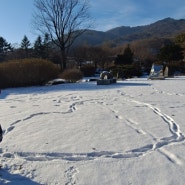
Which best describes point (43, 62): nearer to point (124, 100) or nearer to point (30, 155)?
point (124, 100)

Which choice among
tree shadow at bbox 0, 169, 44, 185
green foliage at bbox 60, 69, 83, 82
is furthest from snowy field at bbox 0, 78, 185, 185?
green foliage at bbox 60, 69, 83, 82

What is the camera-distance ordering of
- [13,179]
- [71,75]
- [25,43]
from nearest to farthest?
[13,179]
[71,75]
[25,43]

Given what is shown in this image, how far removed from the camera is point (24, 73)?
15.3 m

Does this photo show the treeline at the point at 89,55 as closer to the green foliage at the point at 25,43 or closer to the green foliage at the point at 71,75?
the green foliage at the point at 25,43

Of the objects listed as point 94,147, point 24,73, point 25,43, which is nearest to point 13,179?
point 94,147

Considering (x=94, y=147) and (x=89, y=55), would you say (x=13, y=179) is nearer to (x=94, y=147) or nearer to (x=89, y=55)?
(x=94, y=147)

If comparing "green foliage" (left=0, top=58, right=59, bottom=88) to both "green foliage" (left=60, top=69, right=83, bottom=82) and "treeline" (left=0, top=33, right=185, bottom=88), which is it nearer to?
"green foliage" (left=60, top=69, right=83, bottom=82)

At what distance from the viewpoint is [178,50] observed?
32.9 m

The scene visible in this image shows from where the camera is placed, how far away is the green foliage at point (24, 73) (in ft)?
48.9

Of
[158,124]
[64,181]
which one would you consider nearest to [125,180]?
[64,181]

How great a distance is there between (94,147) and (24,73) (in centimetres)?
1160

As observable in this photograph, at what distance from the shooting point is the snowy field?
3363mm

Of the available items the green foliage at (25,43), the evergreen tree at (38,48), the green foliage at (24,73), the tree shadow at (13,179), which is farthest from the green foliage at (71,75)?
the green foliage at (25,43)

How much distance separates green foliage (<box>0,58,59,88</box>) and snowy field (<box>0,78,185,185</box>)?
779cm
